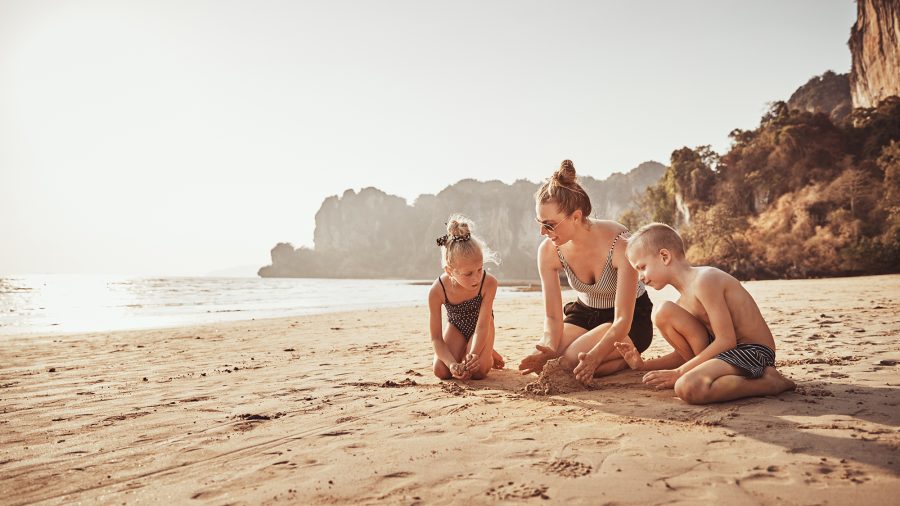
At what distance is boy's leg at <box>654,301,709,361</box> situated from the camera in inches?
129

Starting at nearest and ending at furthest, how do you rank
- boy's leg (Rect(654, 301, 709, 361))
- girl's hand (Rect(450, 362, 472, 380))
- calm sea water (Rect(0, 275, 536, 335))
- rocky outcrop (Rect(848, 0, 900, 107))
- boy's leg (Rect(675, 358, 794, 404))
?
boy's leg (Rect(675, 358, 794, 404)) → boy's leg (Rect(654, 301, 709, 361)) → girl's hand (Rect(450, 362, 472, 380)) → calm sea water (Rect(0, 275, 536, 335)) → rocky outcrop (Rect(848, 0, 900, 107))

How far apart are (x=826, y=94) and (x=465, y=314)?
195 ft

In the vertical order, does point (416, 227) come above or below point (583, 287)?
above

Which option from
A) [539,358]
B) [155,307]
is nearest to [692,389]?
[539,358]

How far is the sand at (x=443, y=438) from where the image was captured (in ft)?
6.12

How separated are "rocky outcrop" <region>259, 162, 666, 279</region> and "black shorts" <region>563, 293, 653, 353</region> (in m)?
113

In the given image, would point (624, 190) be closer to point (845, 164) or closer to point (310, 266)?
point (310, 266)

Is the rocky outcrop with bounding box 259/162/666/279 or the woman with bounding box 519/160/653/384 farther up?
the rocky outcrop with bounding box 259/162/666/279

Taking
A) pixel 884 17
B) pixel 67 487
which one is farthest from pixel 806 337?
pixel 884 17

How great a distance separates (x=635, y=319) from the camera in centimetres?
413

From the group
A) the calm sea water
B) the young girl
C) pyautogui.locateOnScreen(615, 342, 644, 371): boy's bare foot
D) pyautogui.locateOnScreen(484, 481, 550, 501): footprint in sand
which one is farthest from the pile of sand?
the calm sea water

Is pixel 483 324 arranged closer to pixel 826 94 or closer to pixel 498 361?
pixel 498 361

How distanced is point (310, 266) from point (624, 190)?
92.6 meters

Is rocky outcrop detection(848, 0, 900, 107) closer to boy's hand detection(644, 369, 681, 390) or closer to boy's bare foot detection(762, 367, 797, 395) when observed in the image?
boy's bare foot detection(762, 367, 797, 395)
